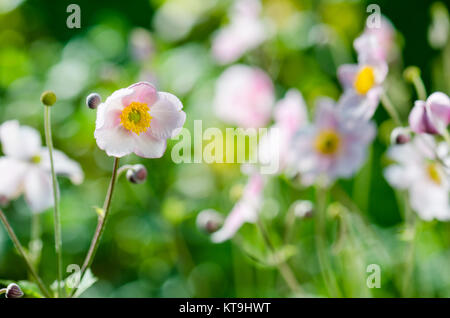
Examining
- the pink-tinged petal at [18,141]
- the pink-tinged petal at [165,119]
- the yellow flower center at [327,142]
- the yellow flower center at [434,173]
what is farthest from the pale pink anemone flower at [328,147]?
the pink-tinged petal at [18,141]

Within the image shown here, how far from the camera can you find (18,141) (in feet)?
2.52

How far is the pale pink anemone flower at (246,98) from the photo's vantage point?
1157 millimetres

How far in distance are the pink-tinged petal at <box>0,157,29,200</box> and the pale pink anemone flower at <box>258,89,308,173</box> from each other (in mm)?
365

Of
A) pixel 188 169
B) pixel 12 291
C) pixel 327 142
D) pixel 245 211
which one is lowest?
pixel 12 291

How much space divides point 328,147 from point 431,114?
0.25 metres

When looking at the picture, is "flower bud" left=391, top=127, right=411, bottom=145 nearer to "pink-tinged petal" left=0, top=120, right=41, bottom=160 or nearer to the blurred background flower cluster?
the blurred background flower cluster

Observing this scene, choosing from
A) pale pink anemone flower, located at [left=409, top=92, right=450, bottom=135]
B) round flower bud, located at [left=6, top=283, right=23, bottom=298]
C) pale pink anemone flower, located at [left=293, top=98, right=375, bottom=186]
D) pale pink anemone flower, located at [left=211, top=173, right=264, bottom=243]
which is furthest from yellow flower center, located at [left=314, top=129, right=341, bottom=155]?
round flower bud, located at [left=6, top=283, right=23, bottom=298]

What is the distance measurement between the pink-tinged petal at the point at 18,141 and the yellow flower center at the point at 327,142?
41 cm

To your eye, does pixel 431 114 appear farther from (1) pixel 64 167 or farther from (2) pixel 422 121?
(1) pixel 64 167

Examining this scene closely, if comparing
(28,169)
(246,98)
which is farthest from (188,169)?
(28,169)

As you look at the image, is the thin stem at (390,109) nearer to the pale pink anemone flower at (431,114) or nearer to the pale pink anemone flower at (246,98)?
the pale pink anemone flower at (431,114)
